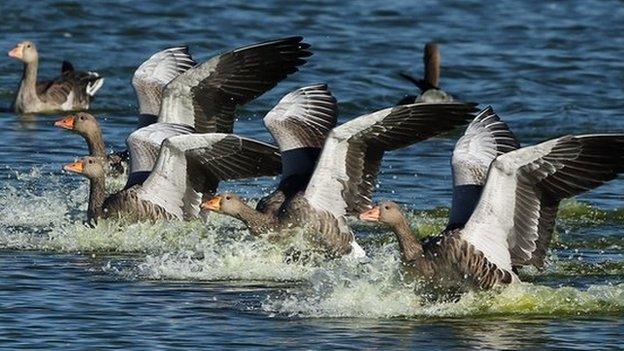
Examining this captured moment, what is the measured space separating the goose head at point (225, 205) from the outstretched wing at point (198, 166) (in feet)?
2.65

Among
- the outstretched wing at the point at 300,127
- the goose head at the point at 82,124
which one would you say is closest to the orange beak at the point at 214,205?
the outstretched wing at the point at 300,127

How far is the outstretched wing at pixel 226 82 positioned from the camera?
53.2ft

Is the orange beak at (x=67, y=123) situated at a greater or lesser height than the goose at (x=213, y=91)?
lesser

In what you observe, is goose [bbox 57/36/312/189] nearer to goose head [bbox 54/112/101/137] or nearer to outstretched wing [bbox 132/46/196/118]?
outstretched wing [bbox 132/46/196/118]

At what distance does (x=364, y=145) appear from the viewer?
47.4 ft

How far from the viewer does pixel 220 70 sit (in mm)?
16500

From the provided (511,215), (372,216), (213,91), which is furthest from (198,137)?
(511,215)

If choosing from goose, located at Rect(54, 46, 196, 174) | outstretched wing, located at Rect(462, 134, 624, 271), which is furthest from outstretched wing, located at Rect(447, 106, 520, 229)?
goose, located at Rect(54, 46, 196, 174)

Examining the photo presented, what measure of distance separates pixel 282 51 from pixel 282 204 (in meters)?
2.03

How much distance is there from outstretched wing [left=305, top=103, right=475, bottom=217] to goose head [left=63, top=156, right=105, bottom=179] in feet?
8.86

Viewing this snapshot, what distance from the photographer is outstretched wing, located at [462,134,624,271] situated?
1251 centimetres

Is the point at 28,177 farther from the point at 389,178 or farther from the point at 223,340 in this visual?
the point at 223,340

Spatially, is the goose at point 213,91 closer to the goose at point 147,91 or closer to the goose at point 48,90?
the goose at point 147,91

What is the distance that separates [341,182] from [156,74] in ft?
13.2
